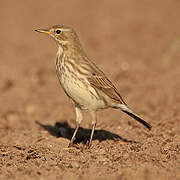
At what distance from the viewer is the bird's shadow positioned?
6.75 metres

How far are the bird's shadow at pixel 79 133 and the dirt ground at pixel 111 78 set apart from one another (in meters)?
0.02

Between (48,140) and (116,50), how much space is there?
6.87m

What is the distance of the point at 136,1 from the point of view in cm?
1631

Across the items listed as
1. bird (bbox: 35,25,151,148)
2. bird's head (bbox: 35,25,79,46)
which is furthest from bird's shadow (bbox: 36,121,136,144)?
bird's head (bbox: 35,25,79,46)

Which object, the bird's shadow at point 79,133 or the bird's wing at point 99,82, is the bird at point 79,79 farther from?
the bird's shadow at point 79,133

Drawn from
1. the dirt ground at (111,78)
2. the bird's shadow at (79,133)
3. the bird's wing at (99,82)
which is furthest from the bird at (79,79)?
the dirt ground at (111,78)

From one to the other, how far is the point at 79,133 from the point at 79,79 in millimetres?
1630

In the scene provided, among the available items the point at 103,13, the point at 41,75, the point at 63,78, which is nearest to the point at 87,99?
the point at 63,78

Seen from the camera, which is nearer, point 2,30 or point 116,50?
point 116,50

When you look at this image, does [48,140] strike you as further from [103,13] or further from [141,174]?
[103,13]

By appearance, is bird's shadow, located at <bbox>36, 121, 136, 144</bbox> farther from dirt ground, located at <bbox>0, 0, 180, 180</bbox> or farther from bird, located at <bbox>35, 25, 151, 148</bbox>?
bird, located at <bbox>35, 25, 151, 148</bbox>

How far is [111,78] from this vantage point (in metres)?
10.7

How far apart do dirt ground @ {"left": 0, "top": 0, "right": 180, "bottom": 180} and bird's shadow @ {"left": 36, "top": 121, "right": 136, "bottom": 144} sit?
0.07 ft

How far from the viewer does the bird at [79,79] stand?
5.86m
